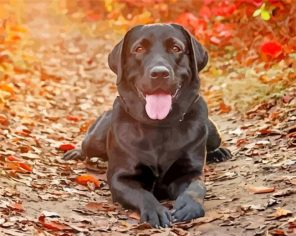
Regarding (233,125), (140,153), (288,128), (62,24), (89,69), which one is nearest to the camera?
(140,153)

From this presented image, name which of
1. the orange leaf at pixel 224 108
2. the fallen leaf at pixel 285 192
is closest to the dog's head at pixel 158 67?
the fallen leaf at pixel 285 192

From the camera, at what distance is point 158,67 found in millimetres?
4262

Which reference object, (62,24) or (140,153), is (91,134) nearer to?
(140,153)

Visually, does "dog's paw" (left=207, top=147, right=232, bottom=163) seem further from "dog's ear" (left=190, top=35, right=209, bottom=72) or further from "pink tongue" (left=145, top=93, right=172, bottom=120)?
→ "pink tongue" (left=145, top=93, right=172, bottom=120)

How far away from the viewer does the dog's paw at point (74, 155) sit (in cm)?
573

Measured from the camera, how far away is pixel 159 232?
12.7ft

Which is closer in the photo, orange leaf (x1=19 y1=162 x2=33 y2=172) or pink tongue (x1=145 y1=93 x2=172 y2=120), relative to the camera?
pink tongue (x1=145 y1=93 x2=172 y2=120)

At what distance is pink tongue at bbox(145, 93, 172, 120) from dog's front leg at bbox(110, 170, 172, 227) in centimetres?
40

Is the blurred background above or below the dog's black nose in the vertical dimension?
above

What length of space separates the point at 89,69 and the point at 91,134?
4.72 m

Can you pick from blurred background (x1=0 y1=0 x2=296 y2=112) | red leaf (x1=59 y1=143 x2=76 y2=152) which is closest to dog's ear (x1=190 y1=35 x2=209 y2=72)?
red leaf (x1=59 y1=143 x2=76 y2=152)

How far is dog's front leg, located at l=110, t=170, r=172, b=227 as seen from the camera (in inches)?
157

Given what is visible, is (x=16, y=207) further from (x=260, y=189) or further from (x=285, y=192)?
(x=285, y=192)

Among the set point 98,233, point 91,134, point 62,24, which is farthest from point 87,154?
point 62,24
